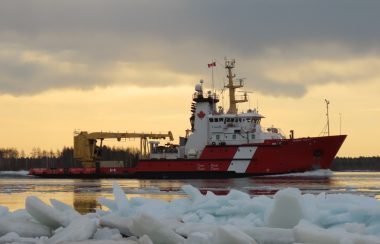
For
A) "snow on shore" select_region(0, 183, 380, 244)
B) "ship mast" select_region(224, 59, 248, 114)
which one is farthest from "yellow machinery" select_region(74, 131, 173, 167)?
"snow on shore" select_region(0, 183, 380, 244)

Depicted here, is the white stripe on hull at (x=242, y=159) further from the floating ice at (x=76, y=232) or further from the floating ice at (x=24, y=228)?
the floating ice at (x=76, y=232)

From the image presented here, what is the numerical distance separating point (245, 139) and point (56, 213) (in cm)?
2714

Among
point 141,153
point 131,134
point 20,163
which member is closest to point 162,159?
point 141,153

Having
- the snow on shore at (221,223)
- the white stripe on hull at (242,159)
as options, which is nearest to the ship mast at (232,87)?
the white stripe on hull at (242,159)

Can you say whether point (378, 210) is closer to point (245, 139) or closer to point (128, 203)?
point (128, 203)

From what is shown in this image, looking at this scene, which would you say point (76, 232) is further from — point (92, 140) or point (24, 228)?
point (92, 140)

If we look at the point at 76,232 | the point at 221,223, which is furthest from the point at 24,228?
the point at 221,223

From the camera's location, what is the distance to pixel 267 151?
109 feet

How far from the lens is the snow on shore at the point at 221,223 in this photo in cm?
568

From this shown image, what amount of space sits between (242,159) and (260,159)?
1017 mm

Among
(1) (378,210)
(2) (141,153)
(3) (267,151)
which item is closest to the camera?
(1) (378,210)

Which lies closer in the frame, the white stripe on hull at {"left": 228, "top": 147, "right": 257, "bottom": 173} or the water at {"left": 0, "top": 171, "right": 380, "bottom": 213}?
the water at {"left": 0, "top": 171, "right": 380, "bottom": 213}

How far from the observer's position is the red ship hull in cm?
3312

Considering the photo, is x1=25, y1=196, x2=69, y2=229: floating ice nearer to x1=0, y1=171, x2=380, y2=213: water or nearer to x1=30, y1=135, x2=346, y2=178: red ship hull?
x1=0, y1=171, x2=380, y2=213: water
